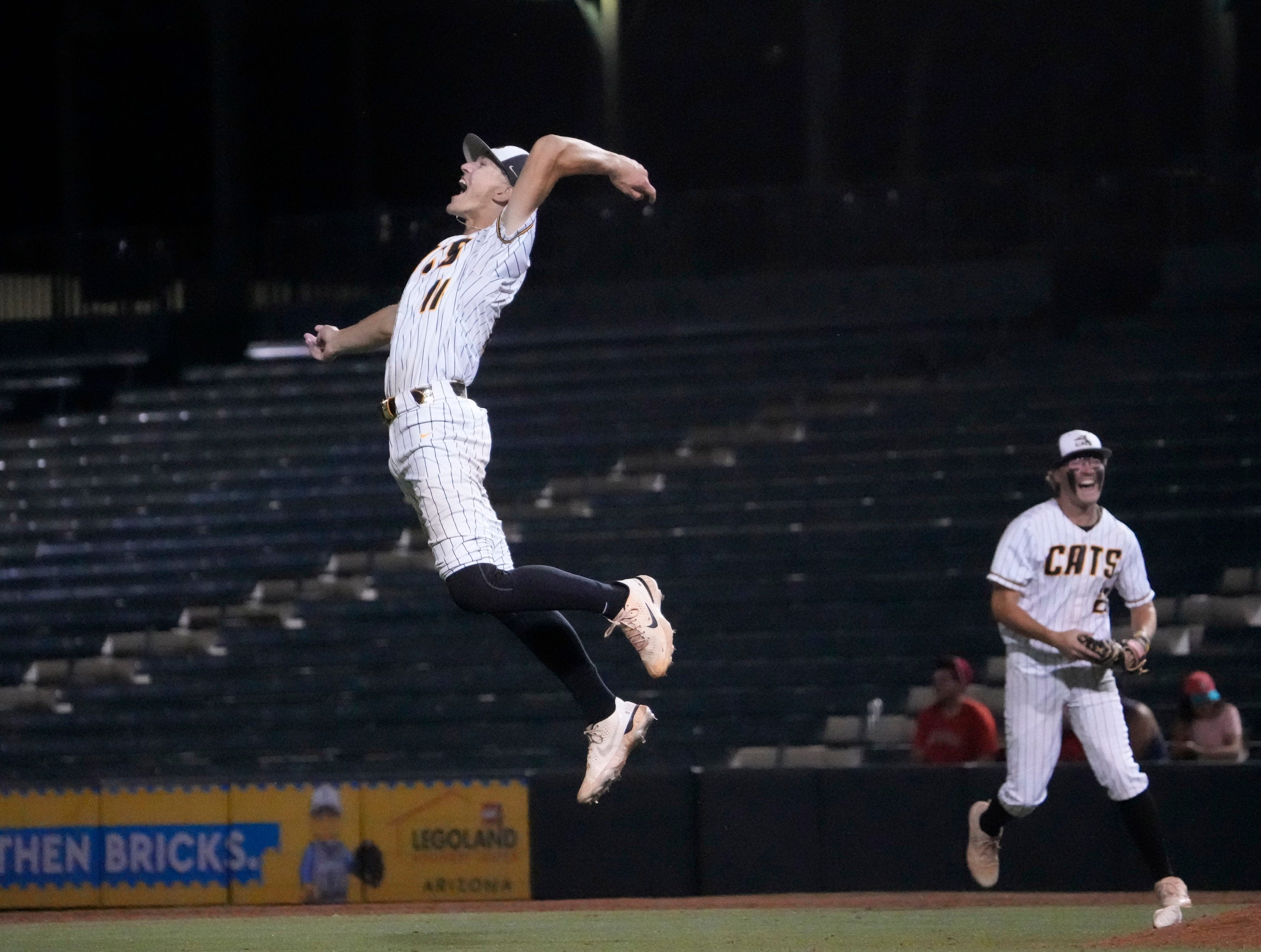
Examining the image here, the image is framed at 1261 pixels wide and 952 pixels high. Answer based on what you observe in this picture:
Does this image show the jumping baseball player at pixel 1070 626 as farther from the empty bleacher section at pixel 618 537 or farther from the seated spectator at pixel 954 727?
the empty bleacher section at pixel 618 537

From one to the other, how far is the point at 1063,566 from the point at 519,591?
8.38 feet

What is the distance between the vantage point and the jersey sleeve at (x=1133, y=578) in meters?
6.86

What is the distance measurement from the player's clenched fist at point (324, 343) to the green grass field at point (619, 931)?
77.7 inches

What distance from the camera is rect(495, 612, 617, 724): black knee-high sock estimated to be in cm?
553

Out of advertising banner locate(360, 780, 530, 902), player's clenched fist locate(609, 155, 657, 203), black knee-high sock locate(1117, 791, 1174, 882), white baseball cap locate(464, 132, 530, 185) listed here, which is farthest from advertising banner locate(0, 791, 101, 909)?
player's clenched fist locate(609, 155, 657, 203)

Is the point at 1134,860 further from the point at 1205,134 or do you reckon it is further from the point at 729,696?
the point at 1205,134

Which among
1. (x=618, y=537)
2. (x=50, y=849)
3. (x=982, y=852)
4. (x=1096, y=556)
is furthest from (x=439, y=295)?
(x=618, y=537)

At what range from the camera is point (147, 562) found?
14.2 m

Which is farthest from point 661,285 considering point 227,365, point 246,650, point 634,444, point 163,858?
point 163,858

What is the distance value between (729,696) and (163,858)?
3.84m

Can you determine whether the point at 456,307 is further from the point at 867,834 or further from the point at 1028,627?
the point at 867,834

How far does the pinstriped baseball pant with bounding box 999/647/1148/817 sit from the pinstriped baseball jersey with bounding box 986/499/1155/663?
0.09m

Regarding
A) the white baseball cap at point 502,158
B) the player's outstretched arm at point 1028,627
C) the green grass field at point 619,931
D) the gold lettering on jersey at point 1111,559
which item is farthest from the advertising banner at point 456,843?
the white baseball cap at point 502,158

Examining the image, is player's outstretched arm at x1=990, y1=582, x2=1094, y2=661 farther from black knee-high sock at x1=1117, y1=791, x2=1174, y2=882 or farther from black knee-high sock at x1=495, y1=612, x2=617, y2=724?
black knee-high sock at x1=495, y1=612, x2=617, y2=724
